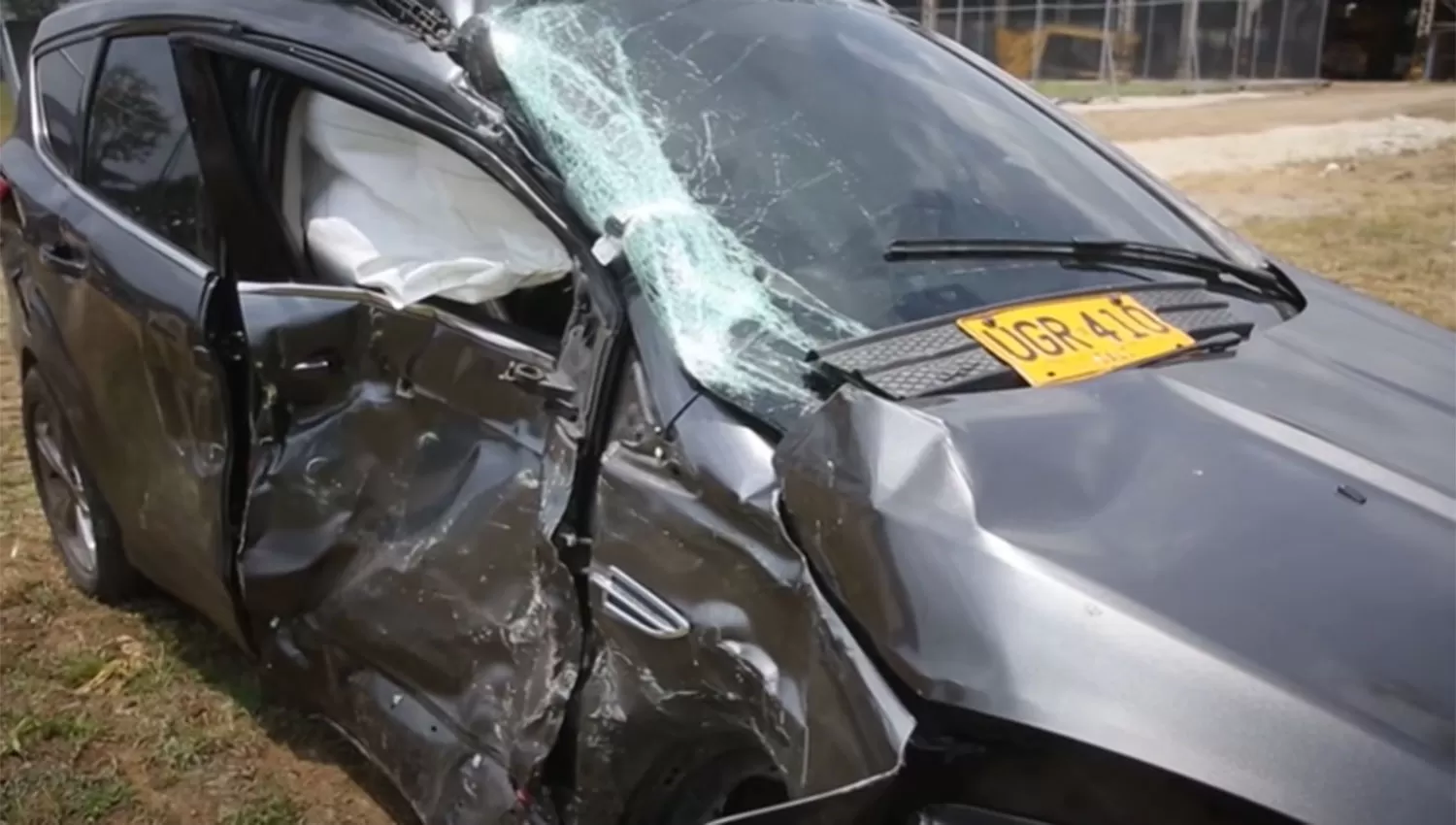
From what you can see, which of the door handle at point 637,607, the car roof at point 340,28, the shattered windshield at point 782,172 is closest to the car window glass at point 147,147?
the car roof at point 340,28

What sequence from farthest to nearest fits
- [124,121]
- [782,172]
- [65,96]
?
[65,96] → [124,121] → [782,172]

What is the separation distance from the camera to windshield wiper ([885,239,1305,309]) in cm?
223

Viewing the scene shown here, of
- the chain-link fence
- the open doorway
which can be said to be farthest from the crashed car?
the open doorway

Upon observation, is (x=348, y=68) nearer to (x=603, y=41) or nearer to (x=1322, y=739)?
(x=603, y=41)

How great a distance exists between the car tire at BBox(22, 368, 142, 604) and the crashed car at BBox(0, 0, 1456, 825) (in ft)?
1.09

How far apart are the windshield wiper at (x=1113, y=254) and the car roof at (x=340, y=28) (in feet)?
2.73

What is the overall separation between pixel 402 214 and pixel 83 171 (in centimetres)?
124

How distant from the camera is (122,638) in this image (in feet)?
12.1

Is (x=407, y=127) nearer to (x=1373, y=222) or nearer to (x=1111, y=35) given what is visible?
(x=1373, y=222)

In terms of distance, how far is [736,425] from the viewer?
1876mm

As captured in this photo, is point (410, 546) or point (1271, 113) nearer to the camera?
point (410, 546)

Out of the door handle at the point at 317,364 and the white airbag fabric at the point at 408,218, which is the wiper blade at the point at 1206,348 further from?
the door handle at the point at 317,364

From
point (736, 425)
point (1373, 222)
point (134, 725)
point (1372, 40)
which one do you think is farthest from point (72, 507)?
point (1372, 40)

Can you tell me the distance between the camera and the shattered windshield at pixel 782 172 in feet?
6.75
